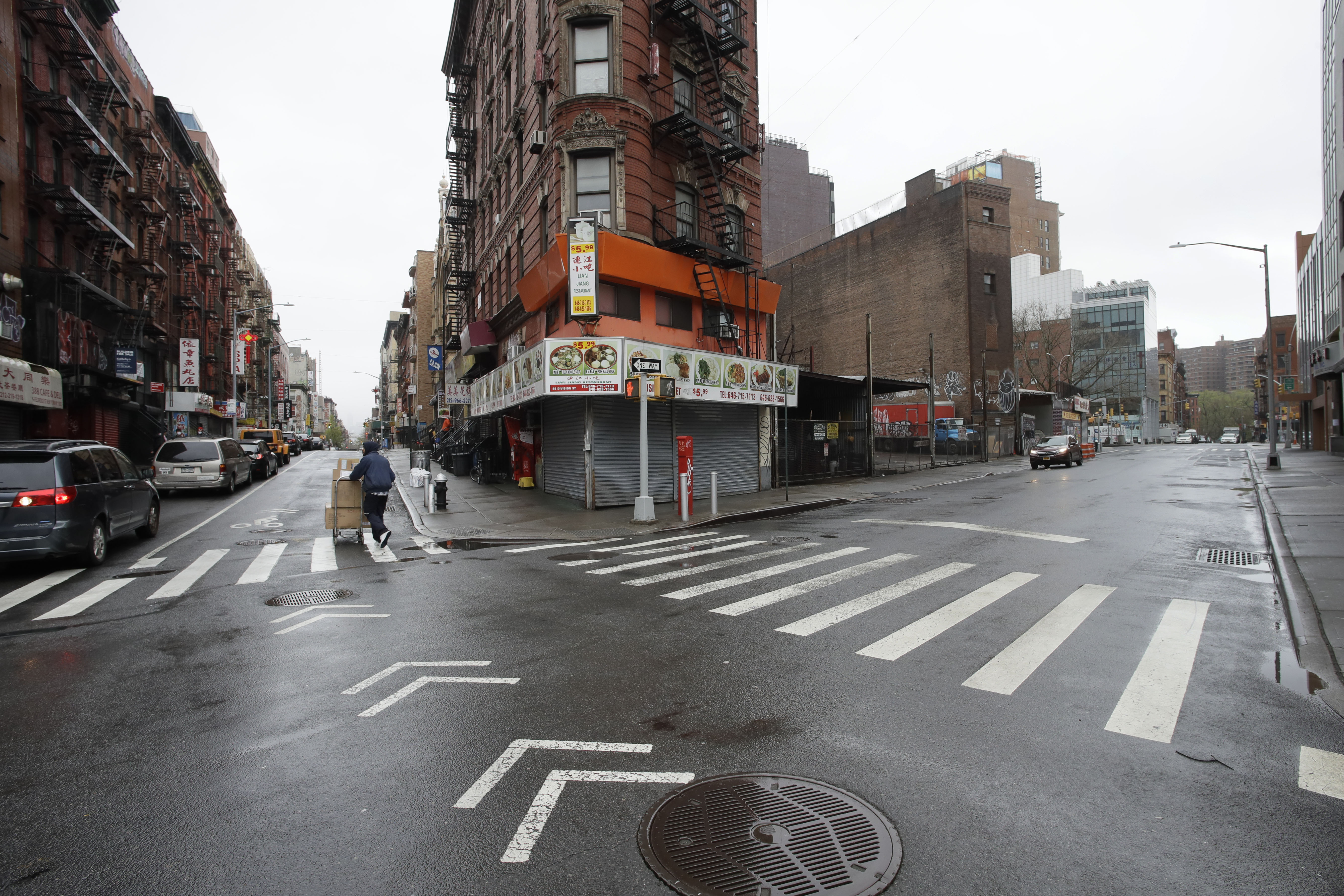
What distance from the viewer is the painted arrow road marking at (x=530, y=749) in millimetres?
3617

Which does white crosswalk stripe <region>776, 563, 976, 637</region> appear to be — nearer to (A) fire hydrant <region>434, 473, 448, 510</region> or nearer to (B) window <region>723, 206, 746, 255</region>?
(A) fire hydrant <region>434, 473, 448, 510</region>

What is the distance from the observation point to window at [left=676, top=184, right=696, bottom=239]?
20.2 m

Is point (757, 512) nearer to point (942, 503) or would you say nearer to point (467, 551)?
point (942, 503)

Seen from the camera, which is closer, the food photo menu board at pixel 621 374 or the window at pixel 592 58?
the food photo menu board at pixel 621 374

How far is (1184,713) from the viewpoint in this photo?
449 centimetres

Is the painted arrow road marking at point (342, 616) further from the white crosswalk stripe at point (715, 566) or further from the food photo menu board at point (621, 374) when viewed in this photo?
the food photo menu board at point (621, 374)

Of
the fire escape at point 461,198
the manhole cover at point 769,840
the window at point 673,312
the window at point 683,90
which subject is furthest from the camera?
the fire escape at point 461,198

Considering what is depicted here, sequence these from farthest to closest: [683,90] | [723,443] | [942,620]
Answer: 1. [723,443]
2. [683,90]
3. [942,620]

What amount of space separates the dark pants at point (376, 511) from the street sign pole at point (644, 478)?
517 cm

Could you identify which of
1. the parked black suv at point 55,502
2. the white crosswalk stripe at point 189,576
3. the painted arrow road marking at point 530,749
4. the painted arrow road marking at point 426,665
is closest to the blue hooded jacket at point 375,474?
the white crosswalk stripe at point 189,576

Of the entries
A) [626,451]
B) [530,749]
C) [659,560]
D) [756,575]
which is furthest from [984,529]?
[530,749]

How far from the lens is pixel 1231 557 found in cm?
1000

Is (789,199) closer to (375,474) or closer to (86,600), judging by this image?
(375,474)

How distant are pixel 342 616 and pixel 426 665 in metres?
2.23
